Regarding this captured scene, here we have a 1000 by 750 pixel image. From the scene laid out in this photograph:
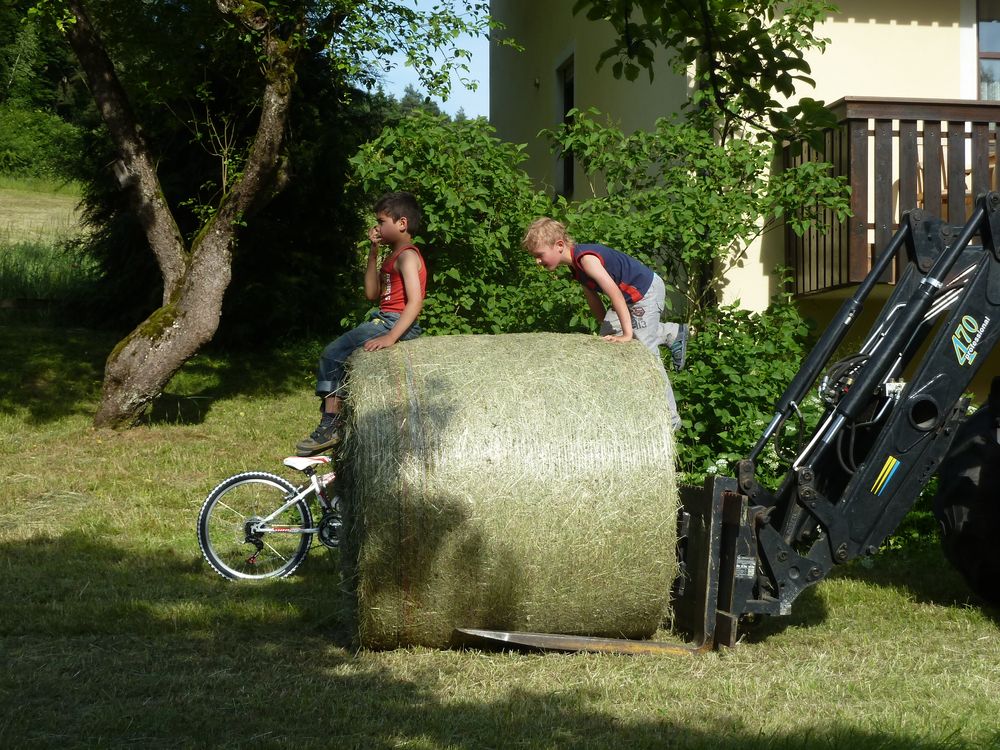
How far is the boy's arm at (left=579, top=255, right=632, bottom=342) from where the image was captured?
6.21 m

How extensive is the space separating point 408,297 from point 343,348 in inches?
26.6

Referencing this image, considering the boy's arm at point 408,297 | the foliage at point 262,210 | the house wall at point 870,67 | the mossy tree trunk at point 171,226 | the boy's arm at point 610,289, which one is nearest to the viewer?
the boy's arm at point 610,289

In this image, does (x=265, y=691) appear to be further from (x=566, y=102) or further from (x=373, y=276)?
(x=566, y=102)

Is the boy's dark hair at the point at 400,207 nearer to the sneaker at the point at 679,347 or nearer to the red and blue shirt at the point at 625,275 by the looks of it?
the red and blue shirt at the point at 625,275

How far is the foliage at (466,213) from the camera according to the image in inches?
399

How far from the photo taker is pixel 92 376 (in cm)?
1518

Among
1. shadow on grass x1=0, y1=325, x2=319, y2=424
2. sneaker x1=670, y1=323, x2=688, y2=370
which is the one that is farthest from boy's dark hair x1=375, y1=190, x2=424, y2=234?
shadow on grass x1=0, y1=325, x2=319, y2=424

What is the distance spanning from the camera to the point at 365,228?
18422mm

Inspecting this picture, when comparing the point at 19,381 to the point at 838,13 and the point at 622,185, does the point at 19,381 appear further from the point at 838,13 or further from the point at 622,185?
the point at 838,13

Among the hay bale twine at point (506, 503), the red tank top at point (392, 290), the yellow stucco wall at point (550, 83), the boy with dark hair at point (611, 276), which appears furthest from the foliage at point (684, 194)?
the hay bale twine at point (506, 503)

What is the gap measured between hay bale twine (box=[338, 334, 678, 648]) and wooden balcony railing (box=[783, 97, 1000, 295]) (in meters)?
5.58

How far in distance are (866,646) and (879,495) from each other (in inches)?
26.9

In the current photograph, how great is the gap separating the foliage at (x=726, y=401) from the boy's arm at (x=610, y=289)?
1968mm

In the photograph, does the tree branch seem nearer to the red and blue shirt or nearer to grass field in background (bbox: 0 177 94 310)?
grass field in background (bbox: 0 177 94 310)
